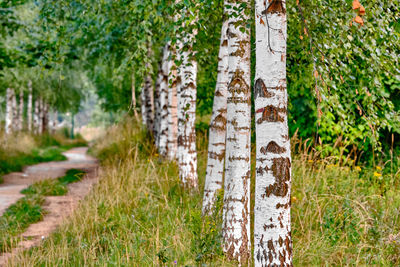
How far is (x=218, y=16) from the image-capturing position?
16.5 feet

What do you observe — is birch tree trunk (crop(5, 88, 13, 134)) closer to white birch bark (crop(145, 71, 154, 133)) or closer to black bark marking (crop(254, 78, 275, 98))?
white birch bark (crop(145, 71, 154, 133))

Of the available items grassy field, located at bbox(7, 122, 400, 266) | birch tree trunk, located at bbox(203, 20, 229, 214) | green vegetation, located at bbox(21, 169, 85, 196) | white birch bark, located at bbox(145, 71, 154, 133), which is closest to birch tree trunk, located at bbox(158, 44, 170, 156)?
green vegetation, located at bbox(21, 169, 85, 196)

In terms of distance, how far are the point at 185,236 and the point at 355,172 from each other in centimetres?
399

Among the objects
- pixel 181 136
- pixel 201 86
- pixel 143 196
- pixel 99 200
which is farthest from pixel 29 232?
pixel 201 86

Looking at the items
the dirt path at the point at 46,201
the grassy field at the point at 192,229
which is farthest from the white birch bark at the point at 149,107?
the grassy field at the point at 192,229

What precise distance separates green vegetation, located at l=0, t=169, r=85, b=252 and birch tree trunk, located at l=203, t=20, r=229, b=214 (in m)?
2.01

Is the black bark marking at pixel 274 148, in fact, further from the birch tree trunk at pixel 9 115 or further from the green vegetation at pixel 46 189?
the birch tree trunk at pixel 9 115

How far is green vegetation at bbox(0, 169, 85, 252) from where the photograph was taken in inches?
196

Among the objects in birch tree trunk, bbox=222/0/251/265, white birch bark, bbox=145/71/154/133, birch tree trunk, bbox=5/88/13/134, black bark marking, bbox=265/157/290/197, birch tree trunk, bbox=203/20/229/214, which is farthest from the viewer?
birch tree trunk, bbox=5/88/13/134

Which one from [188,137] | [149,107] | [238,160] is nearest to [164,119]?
[188,137]

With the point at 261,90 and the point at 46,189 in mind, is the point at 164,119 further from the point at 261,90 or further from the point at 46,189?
the point at 261,90

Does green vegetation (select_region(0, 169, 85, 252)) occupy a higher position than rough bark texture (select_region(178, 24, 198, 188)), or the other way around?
rough bark texture (select_region(178, 24, 198, 188))

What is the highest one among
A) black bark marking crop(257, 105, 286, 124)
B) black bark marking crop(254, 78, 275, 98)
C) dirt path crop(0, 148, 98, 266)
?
black bark marking crop(254, 78, 275, 98)

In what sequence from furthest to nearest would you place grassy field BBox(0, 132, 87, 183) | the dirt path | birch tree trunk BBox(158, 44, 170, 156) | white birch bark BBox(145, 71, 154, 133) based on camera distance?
1. white birch bark BBox(145, 71, 154, 133)
2. grassy field BBox(0, 132, 87, 183)
3. birch tree trunk BBox(158, 44, 170, 156)
4. the dirt path
